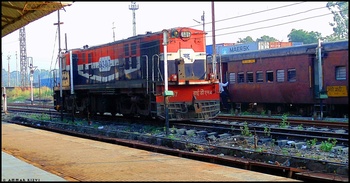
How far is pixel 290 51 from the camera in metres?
22.3

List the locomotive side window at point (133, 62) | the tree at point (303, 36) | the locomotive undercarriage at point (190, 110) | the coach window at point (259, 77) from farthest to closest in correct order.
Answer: the tree at point (303, 36)
the coach window at point (259, 77)
the locomotive side window at point (133, 62)
the locomotive undercarriage at point (190, 110)

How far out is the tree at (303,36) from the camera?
223 ft

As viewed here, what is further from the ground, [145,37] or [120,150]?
[145,37]

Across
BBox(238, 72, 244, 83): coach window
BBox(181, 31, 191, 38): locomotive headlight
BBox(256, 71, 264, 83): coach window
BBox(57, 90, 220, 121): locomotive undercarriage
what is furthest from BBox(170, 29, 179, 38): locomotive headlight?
BBox(238, 72, 244, 83): coach window

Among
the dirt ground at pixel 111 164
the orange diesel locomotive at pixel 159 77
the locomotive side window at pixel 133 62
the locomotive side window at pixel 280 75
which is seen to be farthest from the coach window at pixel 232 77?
the dirt ground at pixel 111 164

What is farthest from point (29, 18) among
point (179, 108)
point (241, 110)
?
point (241, 110)

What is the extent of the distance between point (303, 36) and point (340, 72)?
53.8 m

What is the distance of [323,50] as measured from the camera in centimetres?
2030

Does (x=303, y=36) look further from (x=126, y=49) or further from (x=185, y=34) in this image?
(x=185, y=34)

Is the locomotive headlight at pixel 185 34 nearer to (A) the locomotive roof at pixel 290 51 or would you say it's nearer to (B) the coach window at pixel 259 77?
(A) the locomotive roof at pixel 290 51

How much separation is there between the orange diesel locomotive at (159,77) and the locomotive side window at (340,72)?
5417 millimetres

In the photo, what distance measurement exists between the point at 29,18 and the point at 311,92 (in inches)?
577

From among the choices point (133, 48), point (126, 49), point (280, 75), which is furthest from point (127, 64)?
point (280, 75)

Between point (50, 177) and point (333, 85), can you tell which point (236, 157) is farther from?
point (333, 85)
